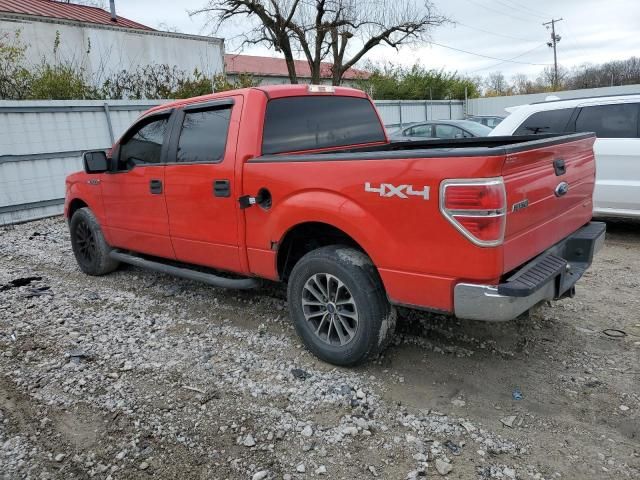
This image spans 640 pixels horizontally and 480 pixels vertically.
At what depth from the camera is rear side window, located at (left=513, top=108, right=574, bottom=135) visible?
6477 millimetres

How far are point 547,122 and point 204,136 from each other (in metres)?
4.68

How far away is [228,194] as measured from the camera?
3857 millimetres

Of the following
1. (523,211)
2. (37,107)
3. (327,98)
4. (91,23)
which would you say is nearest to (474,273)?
(523,211)

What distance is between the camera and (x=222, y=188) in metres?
3.89

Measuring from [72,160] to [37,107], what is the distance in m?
1.20

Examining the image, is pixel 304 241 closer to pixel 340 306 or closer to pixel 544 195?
pixel 340 306

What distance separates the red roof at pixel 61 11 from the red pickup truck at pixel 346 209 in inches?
679

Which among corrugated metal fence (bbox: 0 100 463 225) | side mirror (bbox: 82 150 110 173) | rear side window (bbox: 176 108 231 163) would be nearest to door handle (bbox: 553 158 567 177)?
rear side window (bbox: 176 108 231 163)

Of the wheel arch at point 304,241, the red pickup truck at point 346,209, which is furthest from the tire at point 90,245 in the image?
the wheel arch at point 304,241

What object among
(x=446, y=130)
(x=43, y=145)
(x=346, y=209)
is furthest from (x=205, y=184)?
(x=446, y=130)

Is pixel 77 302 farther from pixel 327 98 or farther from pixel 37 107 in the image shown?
pixel 37 107

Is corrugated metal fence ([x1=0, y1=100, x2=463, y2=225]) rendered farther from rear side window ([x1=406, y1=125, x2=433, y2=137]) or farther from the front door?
rear side window ([x1=406, y1=125, x2=433, y2=137])

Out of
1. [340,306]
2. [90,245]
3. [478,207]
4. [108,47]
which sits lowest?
[340,306]

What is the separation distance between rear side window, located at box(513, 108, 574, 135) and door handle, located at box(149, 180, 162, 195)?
471 centimetres
